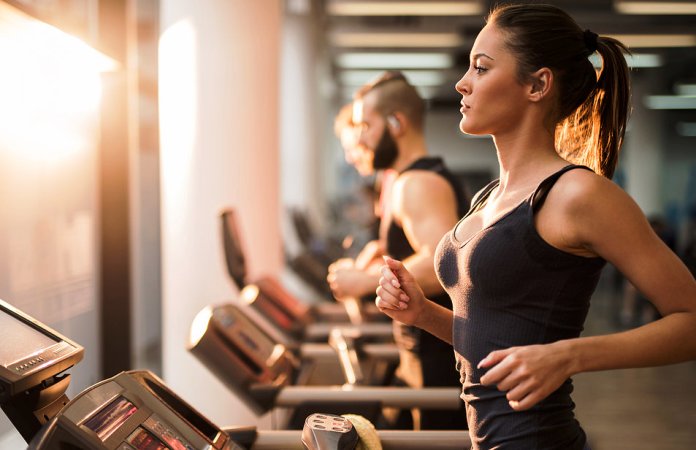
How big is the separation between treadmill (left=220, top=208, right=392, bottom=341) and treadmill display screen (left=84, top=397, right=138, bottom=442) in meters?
1.18

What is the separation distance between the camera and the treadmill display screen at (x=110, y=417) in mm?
965

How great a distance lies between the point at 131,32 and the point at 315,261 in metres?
2.87

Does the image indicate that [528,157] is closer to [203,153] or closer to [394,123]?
[394,123]

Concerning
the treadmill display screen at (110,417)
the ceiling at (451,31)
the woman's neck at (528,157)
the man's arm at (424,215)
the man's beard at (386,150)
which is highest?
the ceiling at (451,31)

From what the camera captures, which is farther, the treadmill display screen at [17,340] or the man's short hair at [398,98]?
the man's short hair at [398,98]

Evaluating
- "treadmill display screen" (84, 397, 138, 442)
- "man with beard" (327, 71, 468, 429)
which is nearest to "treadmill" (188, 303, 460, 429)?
"man with beard" (327, 71, 468, 429)

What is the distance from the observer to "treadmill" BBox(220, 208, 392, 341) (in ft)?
7.55

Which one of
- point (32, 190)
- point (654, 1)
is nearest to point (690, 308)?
point (32, 190)

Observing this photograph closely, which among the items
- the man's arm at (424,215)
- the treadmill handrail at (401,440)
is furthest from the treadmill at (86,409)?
the man's arm at (424,215)

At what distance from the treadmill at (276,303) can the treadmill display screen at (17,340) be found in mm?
1197

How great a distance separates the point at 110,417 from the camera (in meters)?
1.03

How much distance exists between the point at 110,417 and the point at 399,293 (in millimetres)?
519

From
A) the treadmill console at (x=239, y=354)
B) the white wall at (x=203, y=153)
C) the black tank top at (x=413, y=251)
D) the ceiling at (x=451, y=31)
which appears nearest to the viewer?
the treadmill console at (x=239, y=354)

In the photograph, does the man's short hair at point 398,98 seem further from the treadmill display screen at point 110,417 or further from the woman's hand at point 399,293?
the treadmill display screen at point 110,417
